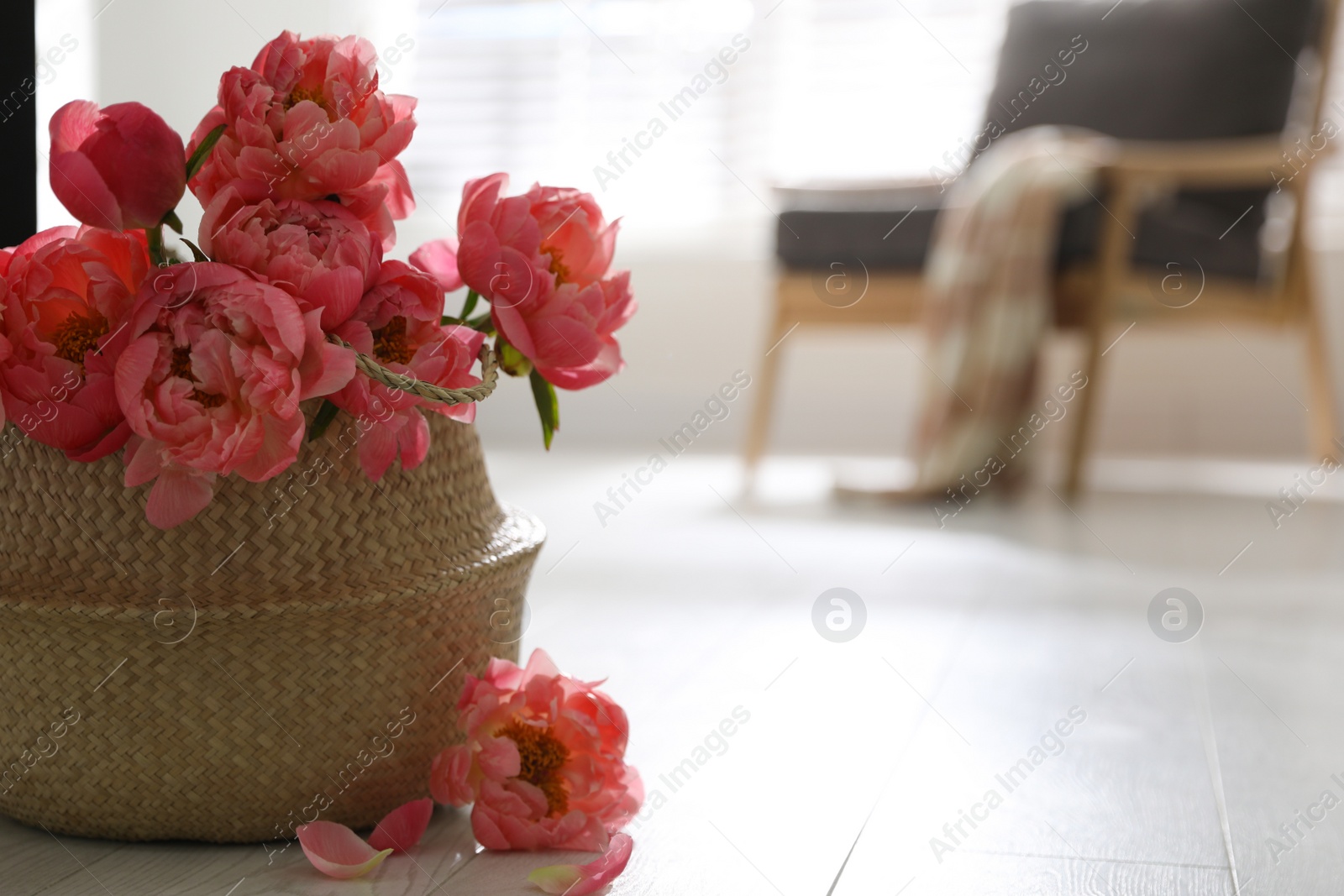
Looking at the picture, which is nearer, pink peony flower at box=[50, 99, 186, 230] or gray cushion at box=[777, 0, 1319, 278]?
pink peony flower at box=[50, 99, 186, 230]

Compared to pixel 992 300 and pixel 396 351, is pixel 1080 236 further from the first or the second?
pixel 396 351

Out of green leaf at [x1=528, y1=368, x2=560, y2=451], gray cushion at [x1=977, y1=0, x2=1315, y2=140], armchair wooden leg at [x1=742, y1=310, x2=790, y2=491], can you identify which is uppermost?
green leaf at [x1=528, y1=368, x2=560, y2=451]

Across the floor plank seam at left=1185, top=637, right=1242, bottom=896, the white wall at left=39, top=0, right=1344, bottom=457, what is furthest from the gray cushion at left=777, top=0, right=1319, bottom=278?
the floor plank seam at left=1185, top=637, right=1242, bottom=896

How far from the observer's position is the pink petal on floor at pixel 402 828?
2.00 feet

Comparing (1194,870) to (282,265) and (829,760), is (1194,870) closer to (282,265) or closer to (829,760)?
(829,760)

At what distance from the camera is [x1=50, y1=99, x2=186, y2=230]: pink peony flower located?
54 cm

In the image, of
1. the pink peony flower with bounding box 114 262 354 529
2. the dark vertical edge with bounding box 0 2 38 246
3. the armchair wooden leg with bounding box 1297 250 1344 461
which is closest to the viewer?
the pink peony flower with bounding box 114 262 354 529

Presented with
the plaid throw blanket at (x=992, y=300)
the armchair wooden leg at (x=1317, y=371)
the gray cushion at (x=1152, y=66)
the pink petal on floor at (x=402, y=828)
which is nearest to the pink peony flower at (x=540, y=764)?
the pink petal on floor at (x=402, y=828)

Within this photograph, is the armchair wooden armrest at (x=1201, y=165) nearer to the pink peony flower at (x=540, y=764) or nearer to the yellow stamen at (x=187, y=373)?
the pink peony flower at (x=540, y=764)

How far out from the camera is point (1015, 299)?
2.12 meters

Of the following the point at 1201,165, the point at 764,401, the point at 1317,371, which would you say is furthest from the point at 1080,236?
the point at 764,401

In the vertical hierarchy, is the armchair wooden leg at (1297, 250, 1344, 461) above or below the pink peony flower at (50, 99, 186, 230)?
below

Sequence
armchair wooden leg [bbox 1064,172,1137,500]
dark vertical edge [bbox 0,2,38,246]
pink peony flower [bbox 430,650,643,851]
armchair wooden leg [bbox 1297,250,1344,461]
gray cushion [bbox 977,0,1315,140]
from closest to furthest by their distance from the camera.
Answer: pink peony flower [bbox 430,650,643,851], dark vertical edge [bbox 0,2,38,246], armchair wooden leg [bbox 1064,172,1137,500], armchair wooden leg [bbox 1297,250,1344,461], gray cushion [bbox 977,0,1315,140]

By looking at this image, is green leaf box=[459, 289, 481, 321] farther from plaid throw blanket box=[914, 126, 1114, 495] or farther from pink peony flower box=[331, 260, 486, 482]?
plaid throw blanket box=[914, 126, 1114, 495]
